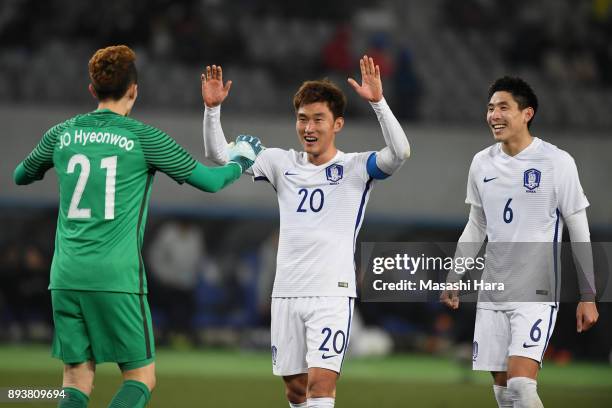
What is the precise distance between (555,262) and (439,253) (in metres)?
0.93

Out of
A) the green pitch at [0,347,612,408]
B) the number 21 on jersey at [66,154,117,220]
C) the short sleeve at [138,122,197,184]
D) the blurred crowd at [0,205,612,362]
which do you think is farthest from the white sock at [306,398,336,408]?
the blurred crowd at [0,205,612,362]

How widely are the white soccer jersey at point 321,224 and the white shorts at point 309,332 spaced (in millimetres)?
69

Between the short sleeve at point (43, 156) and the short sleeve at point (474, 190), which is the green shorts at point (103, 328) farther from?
the short sleeve at point (474, 190)

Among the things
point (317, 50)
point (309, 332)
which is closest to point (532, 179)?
point (309, 332)

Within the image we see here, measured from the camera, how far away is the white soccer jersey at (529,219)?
6.91 m

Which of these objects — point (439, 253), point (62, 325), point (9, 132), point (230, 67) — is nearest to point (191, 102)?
point (230, 67)

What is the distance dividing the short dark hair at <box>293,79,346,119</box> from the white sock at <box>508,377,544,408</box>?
209cm

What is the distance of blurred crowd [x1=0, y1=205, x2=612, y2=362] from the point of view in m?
17.7

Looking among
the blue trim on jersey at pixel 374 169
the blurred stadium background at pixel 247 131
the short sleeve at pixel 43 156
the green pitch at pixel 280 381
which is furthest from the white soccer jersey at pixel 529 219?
the blurred stadium background at pixel 247 131

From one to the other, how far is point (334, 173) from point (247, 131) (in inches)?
448

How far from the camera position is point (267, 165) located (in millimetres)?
7375

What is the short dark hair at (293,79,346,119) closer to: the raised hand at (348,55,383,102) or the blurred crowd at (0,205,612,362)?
the raised hand at (348,55,383,102)

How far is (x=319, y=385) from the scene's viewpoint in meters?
6.63

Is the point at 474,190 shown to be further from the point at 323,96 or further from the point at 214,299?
the point at 214,299
